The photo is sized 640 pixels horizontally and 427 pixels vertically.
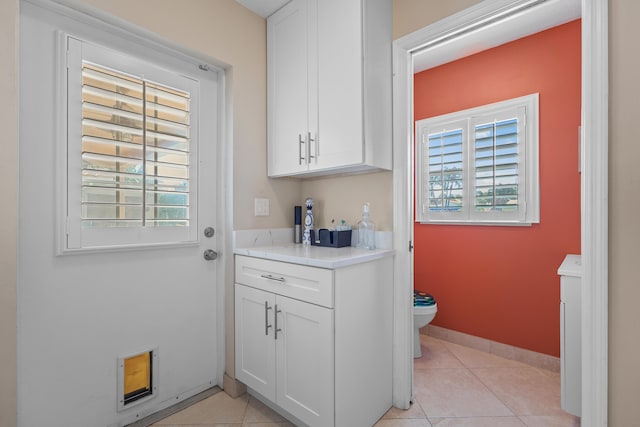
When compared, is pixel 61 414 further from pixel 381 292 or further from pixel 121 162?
pixel 381 292

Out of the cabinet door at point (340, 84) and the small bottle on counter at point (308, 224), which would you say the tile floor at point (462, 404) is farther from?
the cabinet door at point (340, 84)

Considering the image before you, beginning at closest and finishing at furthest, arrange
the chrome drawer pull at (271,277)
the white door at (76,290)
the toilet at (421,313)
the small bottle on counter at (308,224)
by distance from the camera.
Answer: the white door at (76,290) → the chrome drawer pull at (271,277) → the small bottle on counter at (308,224) → the toilet at (421,313)

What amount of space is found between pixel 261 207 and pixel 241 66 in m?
0.92

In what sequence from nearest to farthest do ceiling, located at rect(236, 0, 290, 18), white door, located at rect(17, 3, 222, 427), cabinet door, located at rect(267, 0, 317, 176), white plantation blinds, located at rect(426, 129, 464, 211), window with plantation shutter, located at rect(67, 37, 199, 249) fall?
white door, located at rect(17, 3, 222, 427)
window with plantation shutter, located at rect(67, 37, 199, 249)
cabinet door, located at rect(267, 0, 317, 176)
ceiling, located at rect(236, 0, 290, 18)
white plantation blinds, located at rect(426, 129, 464, 211)

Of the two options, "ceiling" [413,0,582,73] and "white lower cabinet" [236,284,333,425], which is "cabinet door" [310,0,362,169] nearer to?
"ceiling" [413,0,582,73]

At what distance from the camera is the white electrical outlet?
204cm

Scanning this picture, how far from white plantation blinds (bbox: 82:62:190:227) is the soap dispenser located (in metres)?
1.05

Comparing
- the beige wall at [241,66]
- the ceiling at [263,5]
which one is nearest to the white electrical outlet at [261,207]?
the beige wall at [241,66]

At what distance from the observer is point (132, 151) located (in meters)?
1.59

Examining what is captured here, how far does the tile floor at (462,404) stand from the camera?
165 centimetres

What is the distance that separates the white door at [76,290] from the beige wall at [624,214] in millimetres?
1986

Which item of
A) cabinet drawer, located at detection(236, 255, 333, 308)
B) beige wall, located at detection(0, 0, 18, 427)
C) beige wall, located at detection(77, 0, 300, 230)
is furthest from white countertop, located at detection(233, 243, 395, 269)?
beige wall, located at detection(0, 0, 18, 427)

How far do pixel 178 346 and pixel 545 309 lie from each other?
250 cm

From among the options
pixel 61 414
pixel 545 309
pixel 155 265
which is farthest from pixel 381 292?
pixel 61 414
